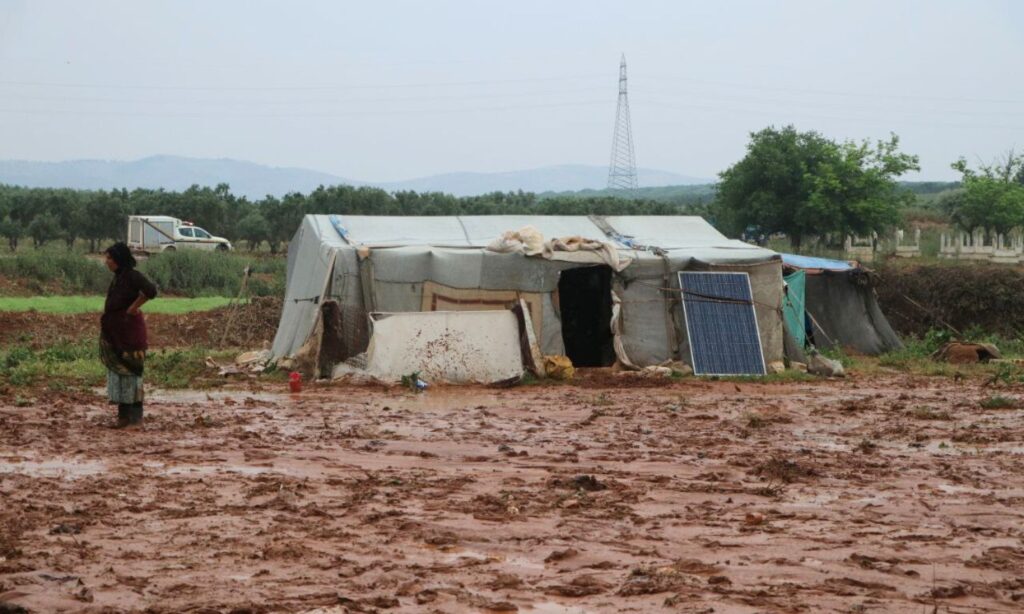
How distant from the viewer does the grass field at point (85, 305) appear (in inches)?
1035

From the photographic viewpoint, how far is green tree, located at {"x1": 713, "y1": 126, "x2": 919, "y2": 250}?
42.6 meters

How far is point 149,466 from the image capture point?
9.45 m

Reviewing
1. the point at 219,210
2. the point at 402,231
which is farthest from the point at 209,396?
the point at 219,210

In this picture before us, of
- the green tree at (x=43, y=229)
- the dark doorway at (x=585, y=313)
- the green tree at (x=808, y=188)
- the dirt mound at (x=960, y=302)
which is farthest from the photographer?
the green tree at (x=43, y=229)

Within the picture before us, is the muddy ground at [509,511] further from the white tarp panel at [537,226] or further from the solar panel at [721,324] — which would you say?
the white tarp panel at [537,226]

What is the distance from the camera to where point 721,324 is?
733 inches

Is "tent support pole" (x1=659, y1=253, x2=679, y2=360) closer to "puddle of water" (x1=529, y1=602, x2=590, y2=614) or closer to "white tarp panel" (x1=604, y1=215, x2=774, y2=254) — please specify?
"white tarp panel" (x1=604, y1=215, x2=774, y2=254)

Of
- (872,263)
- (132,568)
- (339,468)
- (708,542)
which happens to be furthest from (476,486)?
(872,263)

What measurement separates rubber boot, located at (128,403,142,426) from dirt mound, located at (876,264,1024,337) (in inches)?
650

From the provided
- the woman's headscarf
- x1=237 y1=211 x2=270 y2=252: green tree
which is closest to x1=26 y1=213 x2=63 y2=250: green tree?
x1=237 y1=211 x2=270 y2=252: green tree

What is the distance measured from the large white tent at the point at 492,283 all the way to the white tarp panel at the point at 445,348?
0.72 metres

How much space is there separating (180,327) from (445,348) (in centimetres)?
853

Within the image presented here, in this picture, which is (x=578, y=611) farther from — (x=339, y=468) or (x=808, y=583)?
(x=339, y=468)

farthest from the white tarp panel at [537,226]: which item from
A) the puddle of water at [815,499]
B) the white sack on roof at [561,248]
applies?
the puddle of water at [815,499]
